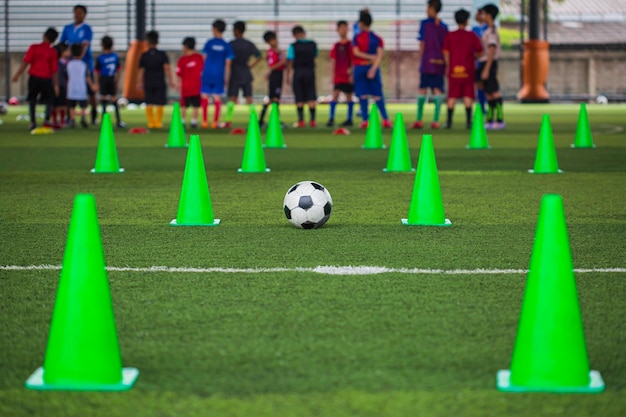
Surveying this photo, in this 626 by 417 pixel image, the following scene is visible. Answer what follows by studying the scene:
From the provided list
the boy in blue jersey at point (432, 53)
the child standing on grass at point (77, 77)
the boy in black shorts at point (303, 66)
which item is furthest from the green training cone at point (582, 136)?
the child standing on grass at point (77, 77)

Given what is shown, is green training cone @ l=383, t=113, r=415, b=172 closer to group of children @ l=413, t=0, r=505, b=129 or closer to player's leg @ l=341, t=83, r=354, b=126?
group of children @ l=413, t=0, r=505, b=129

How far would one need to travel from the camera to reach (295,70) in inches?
858

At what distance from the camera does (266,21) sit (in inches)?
1681

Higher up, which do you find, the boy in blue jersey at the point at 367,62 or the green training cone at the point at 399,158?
the boy in blue jersey at the point at 367,62

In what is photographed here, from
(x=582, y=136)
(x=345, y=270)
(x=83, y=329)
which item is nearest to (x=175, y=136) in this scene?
(x=582, y=136)

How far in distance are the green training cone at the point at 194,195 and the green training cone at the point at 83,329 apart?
12.1ft

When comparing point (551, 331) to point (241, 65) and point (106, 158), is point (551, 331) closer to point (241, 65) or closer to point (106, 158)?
point (106, 158)

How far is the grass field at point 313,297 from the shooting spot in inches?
135

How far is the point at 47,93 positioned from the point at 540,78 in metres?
20.8

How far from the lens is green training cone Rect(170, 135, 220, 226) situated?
7293 millimetres

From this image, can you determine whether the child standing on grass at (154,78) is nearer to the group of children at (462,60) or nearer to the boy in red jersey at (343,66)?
the boy in red jersey at (343,66)

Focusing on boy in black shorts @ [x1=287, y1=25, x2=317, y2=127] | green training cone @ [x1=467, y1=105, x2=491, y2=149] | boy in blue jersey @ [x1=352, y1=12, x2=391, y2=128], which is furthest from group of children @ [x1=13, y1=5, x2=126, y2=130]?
green training cone @ [x1=467, y1=105, x2=491, y2=149]

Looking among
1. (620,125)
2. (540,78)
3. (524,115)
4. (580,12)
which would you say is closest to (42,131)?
(620,125)

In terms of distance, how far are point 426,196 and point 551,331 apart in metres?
3.96
